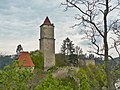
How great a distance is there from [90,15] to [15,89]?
4.90 m

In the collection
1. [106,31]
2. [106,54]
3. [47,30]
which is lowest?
[106,54]

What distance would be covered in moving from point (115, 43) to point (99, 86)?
17111mm

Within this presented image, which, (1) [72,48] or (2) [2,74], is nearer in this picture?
(2) [2,74]

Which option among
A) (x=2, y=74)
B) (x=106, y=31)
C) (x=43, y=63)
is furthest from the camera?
(x=43, y=63)

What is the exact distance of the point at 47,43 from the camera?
187 feet

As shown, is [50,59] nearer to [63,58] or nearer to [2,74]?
[63,58]

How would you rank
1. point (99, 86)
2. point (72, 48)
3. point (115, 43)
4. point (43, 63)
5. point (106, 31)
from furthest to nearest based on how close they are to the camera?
1. point (72, 48)
2. point (43, 63)
3. point (99, 86)
4. point (115, 43)
5. point (106, 31)

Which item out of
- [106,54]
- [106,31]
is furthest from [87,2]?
[106,54]

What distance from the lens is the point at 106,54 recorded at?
952 centimetres

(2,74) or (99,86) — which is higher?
(2,74)

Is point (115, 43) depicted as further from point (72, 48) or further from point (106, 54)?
point (72, 48)

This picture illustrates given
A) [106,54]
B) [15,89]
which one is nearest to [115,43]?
[106,54]

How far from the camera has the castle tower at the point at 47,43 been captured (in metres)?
56.5

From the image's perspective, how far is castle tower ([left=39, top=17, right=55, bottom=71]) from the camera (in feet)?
185
